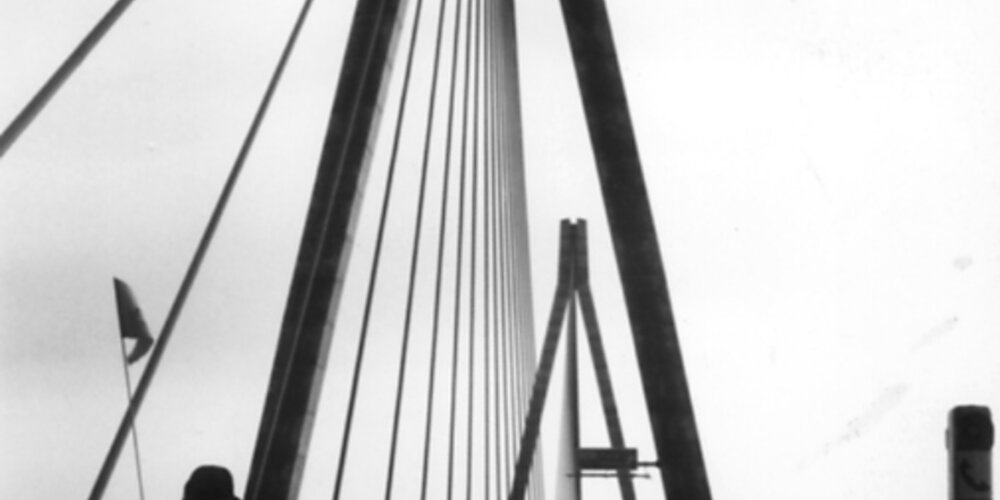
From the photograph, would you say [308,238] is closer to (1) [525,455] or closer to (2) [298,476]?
(2) [298,476]

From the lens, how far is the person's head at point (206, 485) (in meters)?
7.64

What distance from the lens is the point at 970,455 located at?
21.0 feet

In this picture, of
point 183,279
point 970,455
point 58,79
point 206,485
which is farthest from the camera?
point 183,279

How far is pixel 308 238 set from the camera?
13.2 metres

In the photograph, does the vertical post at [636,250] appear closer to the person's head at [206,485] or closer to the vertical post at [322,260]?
the vertical post at [322,260]

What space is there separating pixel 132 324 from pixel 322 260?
5.11 feet

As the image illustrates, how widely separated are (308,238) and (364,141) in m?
0.61

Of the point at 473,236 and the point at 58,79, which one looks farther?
the point at 473,236

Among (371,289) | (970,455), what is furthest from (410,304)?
(970,455)

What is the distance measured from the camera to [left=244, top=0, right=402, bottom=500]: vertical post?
12320 mm

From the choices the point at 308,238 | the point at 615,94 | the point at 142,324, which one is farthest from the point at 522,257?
the point at 142,324

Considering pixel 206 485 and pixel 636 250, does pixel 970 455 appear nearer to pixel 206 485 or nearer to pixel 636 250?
pixel 206 485

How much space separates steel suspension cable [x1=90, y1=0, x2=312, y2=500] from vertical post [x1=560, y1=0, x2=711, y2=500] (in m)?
4.47

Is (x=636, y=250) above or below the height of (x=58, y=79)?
above
